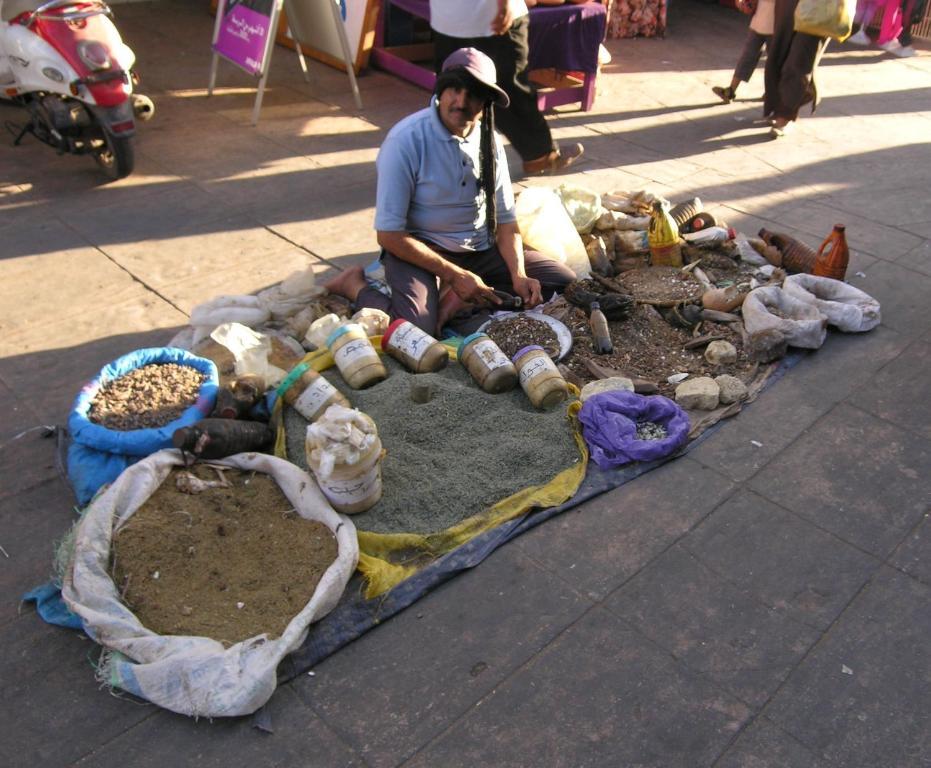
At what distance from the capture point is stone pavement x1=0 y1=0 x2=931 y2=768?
268 centimetres

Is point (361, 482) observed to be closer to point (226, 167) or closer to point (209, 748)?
point (209, 748)

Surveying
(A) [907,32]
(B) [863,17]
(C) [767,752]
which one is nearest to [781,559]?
(C) [767,752]

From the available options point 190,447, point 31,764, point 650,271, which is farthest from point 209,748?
point 650,271

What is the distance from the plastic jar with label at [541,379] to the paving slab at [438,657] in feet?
2.84

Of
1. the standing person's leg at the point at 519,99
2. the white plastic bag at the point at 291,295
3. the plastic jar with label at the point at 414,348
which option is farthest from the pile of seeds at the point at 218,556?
the standing person's leg at the point at 519,99

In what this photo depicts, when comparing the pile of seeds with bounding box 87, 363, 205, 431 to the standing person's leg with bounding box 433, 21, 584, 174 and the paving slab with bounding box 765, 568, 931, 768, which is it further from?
the standing person's leg with bounding box 433, 21, 584, 174

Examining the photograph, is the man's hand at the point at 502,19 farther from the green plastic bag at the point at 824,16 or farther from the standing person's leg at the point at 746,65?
the standing person's leg at the point at 746,65

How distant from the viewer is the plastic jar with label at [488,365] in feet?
13.1

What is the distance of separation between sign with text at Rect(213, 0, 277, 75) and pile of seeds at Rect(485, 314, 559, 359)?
3.63m

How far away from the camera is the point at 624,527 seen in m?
3.45

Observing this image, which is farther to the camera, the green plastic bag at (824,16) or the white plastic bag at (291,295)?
the green plastic bag at (824,16)

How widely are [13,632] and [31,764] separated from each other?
0.54m

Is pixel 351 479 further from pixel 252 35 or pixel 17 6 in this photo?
pixel 252 35

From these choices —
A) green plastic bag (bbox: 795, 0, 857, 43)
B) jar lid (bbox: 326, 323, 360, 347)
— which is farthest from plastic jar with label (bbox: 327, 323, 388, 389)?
green plastic bag (bbox: 795, 0, 857, 43)
